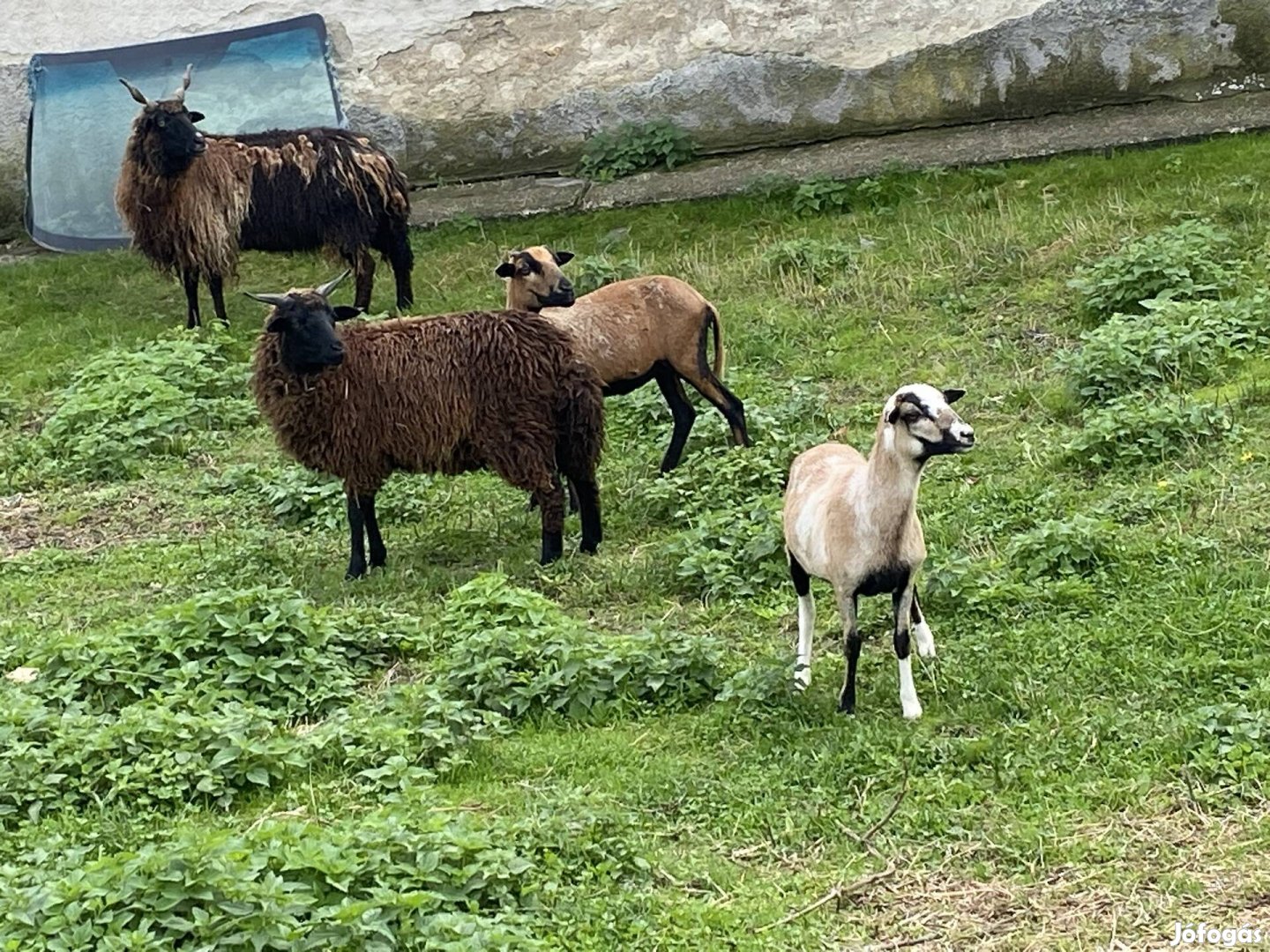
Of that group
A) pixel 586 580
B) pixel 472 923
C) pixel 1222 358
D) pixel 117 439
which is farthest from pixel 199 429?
pixel 472 923

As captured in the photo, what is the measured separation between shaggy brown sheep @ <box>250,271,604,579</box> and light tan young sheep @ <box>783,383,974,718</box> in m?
2.34

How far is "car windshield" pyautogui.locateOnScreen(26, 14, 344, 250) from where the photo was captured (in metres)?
14.1

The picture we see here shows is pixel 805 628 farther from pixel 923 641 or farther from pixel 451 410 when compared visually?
pixel 451 410

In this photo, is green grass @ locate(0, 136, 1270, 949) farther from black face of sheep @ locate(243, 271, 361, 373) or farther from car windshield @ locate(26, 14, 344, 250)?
car windshield @ locate(26, 14, 344, 250)

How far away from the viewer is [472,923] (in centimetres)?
445

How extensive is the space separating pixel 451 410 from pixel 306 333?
73cm

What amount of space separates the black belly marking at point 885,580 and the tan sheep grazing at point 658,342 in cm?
315

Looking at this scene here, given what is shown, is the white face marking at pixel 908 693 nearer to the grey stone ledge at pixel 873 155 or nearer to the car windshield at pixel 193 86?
the grey stone ledge at pixel 873 155

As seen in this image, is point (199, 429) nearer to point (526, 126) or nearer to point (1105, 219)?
point (526, 126)

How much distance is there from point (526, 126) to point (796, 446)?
20.9 ft

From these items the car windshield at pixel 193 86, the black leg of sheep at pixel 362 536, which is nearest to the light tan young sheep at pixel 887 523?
the black leg of sheep at pixel 362 536

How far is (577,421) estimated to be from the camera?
8.20 metres

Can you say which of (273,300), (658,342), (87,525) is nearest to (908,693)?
(658,342)

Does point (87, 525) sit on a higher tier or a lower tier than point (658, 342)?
lower
